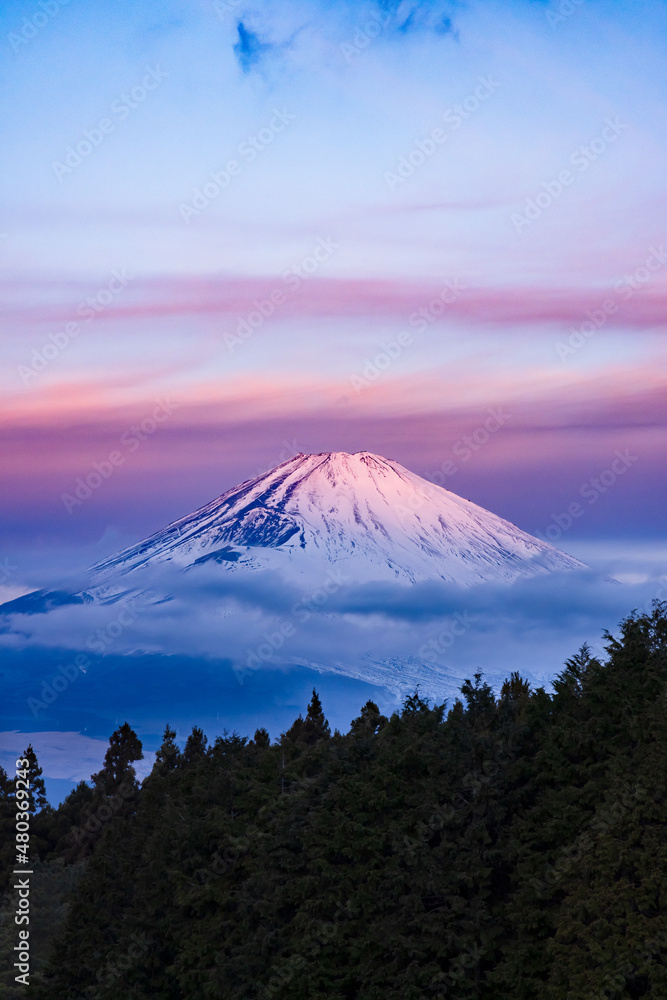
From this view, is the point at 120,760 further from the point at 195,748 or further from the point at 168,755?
the point at 168,755

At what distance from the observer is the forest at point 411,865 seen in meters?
22.7

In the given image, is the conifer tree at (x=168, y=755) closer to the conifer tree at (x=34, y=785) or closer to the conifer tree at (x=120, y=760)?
the conifer tree at (x=34, y=785)

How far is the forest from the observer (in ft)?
74.5

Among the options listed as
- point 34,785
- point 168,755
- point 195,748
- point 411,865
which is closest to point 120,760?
point 34,785

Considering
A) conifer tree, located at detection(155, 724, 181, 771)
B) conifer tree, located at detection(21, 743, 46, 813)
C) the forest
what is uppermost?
conifer tree, located at detection(21, 743, 46, 813)

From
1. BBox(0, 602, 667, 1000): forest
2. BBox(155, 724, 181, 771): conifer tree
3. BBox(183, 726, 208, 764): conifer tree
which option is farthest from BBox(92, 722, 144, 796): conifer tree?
BBox(0, 602, 667, 1000): forest

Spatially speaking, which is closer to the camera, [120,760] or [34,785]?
[34,785]

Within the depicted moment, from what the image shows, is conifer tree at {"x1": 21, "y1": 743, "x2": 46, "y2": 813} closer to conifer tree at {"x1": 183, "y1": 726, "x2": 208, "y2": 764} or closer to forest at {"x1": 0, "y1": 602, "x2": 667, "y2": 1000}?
conifer tree at {"x1": 183, "y1": 726, "x2": 208, "y2": 764}

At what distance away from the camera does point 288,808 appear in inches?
1216

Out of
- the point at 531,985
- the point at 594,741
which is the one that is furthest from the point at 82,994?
the point at 594,741

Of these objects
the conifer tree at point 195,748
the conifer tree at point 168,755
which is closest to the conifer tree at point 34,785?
the conifer tree at point 195,748

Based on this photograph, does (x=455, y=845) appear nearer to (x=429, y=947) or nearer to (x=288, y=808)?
(x=429, y=947)

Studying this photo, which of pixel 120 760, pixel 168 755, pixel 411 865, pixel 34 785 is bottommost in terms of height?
pixel 411 865

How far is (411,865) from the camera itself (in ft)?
88.6
